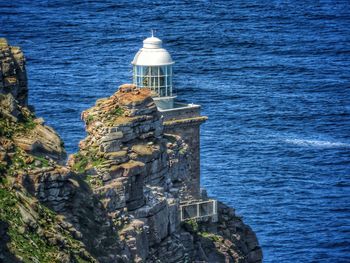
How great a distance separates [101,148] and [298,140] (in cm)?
10428

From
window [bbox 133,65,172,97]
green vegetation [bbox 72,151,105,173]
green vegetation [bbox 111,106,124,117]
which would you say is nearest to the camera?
green vegetation [bbox 72,151,105,173]

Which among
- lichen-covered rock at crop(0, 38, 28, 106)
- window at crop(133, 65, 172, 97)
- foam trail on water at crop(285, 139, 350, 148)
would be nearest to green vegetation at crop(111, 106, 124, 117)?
lichen-covered rock at crop(0, 38, 28, 106)

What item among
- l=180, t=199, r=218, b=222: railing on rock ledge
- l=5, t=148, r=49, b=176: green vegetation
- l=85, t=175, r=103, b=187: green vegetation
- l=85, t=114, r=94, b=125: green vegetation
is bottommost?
l=180, t=199, r=218, b=222: railing on rock ledge

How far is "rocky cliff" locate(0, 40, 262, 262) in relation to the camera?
217ft

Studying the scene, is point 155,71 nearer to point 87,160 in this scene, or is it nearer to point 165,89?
point 165,89

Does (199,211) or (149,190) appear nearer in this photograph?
(149,190)

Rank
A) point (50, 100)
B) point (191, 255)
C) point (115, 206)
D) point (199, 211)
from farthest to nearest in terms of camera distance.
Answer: point (50, 100), point (199, 211), point (191, 255), point (115, 206)

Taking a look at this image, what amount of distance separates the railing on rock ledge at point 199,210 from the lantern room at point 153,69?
5.81 meters

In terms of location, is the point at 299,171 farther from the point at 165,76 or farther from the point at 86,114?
the point at 86,114

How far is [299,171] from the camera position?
563 feet

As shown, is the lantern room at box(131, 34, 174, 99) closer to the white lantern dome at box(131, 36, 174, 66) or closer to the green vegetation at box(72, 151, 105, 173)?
the white lantern dome at box(131, 36, 174, 66)

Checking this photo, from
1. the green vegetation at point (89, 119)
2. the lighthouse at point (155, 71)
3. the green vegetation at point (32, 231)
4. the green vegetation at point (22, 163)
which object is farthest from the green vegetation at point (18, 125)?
the lighthouse at point (155, 71)

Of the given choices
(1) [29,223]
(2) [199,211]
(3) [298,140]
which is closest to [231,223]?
(2) [199,211]

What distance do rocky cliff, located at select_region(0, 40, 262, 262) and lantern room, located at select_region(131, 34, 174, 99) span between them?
9.00ft
